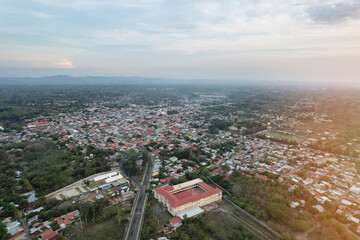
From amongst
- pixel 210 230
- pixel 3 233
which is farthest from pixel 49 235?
pixel 210 230

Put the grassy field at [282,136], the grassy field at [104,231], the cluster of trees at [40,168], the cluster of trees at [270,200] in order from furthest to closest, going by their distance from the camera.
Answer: the grassy field at [282,136]
the cluster of trees at [40,168]
the cluster of trees at [270,200]
the grassy field at [104,231]

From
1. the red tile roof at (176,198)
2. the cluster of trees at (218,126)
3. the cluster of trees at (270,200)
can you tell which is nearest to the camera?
the cluster of trees at (270,200)

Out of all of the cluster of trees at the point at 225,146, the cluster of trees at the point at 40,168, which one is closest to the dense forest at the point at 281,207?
the cluster of trees at the point at 225,146

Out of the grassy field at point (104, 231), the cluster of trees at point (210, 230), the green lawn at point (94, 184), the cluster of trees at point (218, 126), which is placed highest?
the cluster of trees at point (218, 126)

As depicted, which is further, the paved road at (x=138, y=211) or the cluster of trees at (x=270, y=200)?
the cluster of trees at (x=270, y=200)

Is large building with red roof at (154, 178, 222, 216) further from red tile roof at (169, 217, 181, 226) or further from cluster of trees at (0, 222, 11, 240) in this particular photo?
cluster of trees at (0, 222, 11, 240)

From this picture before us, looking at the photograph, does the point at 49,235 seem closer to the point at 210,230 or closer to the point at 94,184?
the point at 94,184

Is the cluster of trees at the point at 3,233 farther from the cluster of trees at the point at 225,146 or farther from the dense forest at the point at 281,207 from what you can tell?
the cluster of trees at the point at 225,146
